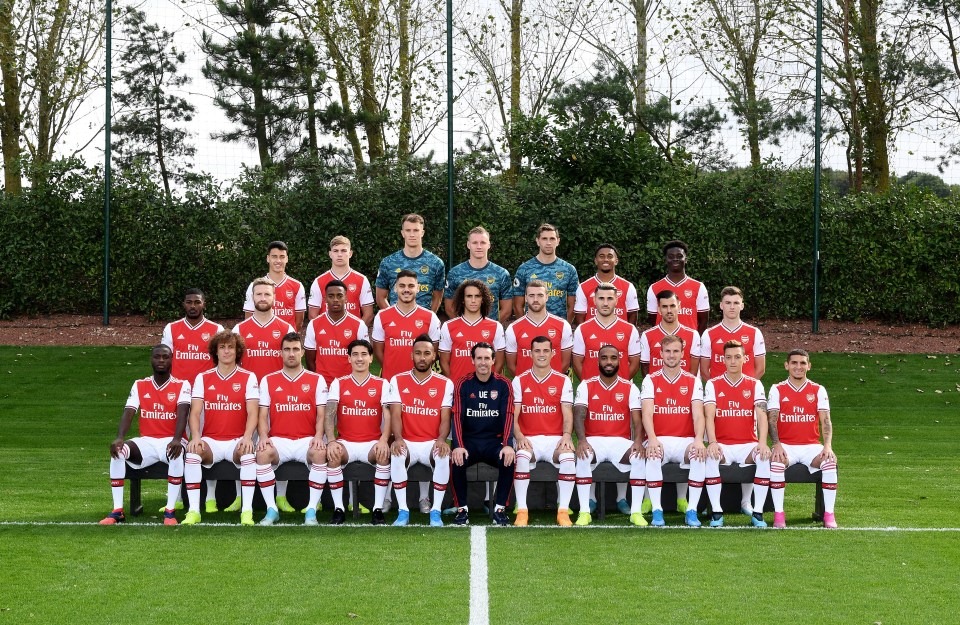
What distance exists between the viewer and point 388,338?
28.1 ft

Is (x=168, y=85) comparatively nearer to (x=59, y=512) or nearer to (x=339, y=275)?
(x=339, y=275)

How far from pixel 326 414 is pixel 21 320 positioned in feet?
35.6

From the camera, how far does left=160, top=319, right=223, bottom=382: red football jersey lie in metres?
8.34

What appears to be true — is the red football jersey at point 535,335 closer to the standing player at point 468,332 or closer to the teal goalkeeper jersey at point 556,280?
the standing player at point 468,332

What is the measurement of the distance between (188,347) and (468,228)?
793 centimetres

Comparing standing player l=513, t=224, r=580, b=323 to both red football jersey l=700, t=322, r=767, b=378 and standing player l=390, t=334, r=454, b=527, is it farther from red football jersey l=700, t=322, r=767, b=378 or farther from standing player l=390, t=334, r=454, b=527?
standing player l=390, t=334, r=454, b=527

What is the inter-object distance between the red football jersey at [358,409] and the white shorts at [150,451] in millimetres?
1300

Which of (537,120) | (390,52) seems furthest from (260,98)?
(537,120)

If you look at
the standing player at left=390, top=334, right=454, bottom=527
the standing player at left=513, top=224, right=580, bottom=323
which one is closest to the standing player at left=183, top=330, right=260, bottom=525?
the standing player at left=390, top=334, right=454, bottom=527

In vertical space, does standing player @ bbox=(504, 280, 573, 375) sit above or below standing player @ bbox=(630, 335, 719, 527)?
above

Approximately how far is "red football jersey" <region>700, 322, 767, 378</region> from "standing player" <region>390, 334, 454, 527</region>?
228 cm

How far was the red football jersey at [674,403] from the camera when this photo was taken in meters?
7.80

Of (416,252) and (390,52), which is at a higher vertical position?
(390,52)

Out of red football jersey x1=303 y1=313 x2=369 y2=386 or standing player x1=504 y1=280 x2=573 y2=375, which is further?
red football jersey x1=303 y1=313 x2=369 y2=386
